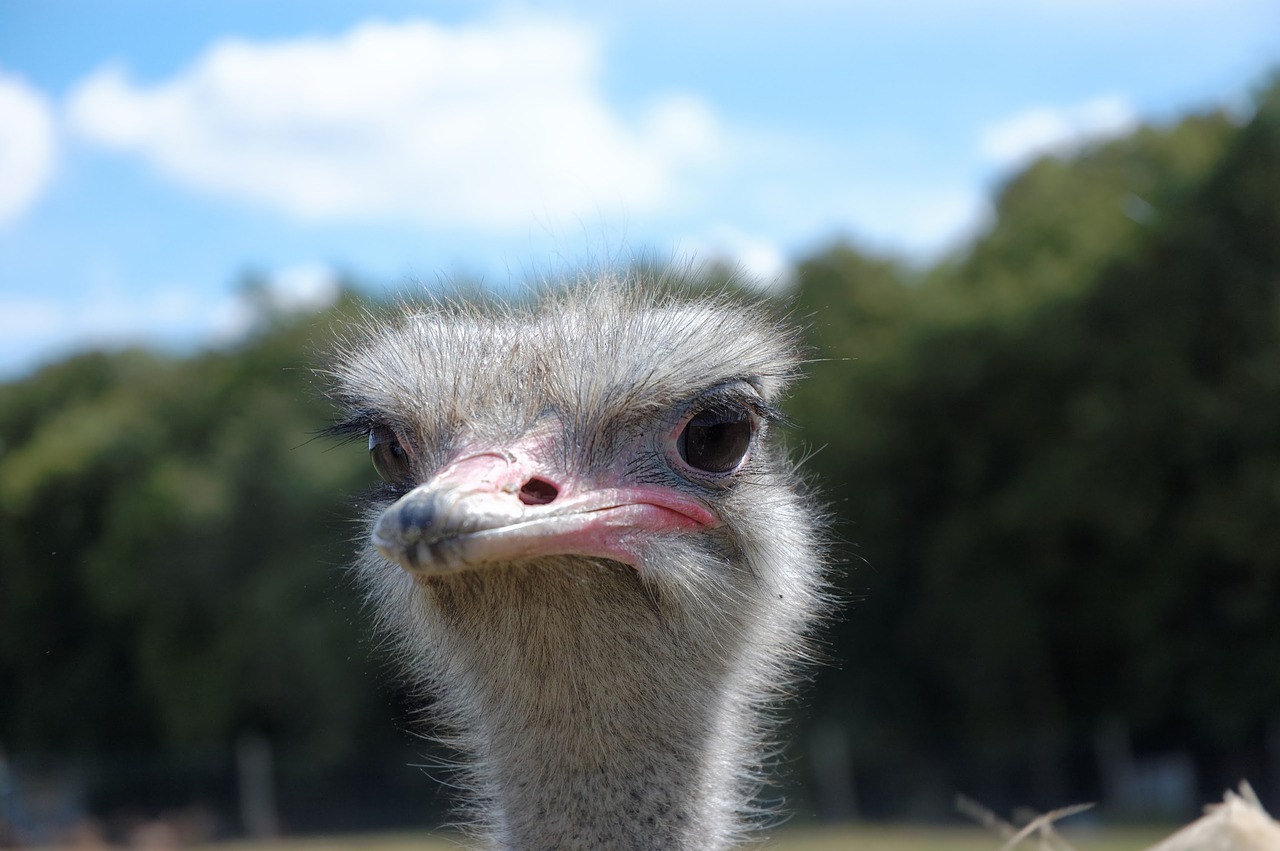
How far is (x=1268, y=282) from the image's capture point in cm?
1602

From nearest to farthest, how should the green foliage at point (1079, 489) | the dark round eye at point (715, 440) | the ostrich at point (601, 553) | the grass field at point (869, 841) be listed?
1. the ostrich at point (601, 553)
2. the dark round eye at point (715, 440)
3. the grass field at point (869, 841)
4. the green foliage at point (1079, 489)

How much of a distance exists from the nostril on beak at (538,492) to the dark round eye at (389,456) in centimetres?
43

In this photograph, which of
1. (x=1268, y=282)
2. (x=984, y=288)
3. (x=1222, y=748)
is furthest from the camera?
(x=984, y=288)

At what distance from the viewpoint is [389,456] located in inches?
100

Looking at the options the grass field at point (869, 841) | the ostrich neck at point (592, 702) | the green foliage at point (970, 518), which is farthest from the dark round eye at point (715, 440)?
the green foliage at point (970, 518)

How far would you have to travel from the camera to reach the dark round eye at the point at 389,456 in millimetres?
2520

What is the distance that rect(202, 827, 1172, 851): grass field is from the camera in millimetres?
10880

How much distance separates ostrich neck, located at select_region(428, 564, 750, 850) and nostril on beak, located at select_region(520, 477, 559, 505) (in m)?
0.17

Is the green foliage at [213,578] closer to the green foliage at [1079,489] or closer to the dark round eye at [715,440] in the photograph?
the green foliage at [1079,489]

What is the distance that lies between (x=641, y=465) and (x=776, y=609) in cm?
56

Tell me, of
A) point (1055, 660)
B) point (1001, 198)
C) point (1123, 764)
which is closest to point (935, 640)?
point (1055, 660)

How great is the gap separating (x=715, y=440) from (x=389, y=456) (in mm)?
582

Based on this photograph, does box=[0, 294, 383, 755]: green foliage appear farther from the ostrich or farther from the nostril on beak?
the nostril on beak

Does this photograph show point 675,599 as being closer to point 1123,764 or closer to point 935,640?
point 1123,764
